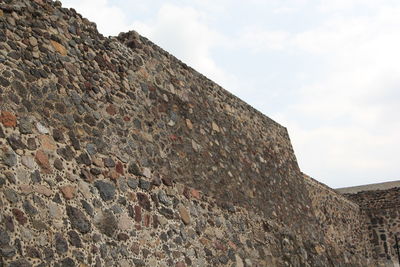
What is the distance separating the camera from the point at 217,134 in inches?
370

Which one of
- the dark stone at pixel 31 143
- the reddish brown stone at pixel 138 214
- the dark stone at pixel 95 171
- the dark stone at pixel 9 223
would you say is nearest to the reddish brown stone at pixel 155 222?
the reddish brown stone at pixel 138 214

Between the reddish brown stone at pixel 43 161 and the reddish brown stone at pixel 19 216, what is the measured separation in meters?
0.63

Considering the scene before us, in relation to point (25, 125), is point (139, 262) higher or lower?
lower

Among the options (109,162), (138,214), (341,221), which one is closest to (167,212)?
(138,214)

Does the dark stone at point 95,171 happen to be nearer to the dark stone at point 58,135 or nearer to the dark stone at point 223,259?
the dark stone at point 58,135

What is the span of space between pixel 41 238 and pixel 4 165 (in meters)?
0.81

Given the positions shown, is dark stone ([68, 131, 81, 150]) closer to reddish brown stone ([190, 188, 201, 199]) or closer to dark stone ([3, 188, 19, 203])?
dark stone ([3, 188, 19, 203])

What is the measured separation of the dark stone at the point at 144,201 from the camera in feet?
21.6

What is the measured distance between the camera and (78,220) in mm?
5473

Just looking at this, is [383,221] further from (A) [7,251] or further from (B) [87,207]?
(A) [7,251]

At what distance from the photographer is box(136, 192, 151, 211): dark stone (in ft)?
21.6

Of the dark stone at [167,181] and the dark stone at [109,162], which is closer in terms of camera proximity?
the dark stone at [109,162]

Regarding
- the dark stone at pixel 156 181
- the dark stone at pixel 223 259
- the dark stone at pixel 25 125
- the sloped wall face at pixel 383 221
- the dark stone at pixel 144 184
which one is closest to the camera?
the dark stone at pixel 25 125

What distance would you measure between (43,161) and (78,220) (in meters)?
0.75
